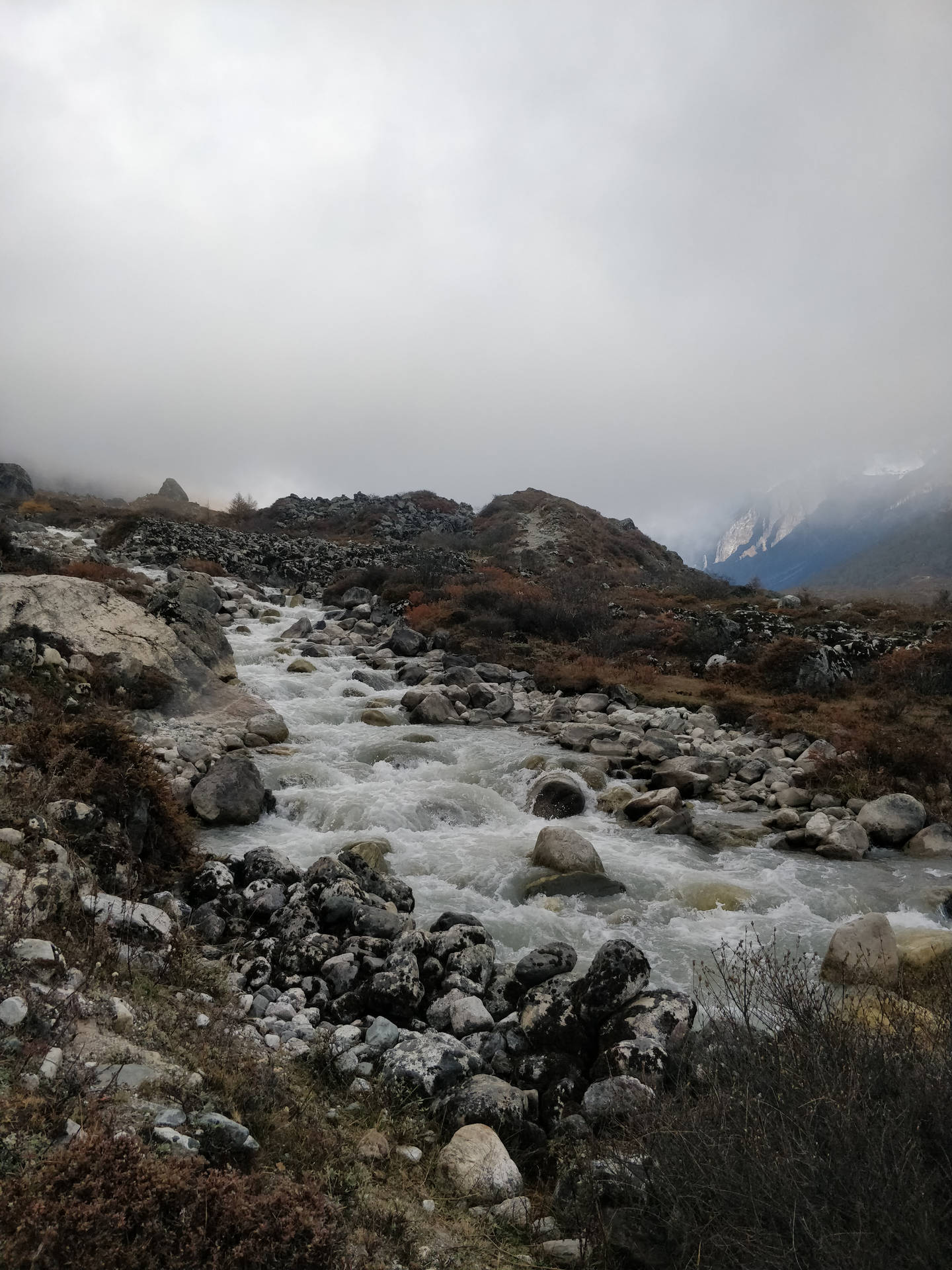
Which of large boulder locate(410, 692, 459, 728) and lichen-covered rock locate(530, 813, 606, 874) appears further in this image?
large boulder locate(410, 692, 459, 728)

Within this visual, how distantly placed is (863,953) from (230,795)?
7.66 meters

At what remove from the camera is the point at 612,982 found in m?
5.26

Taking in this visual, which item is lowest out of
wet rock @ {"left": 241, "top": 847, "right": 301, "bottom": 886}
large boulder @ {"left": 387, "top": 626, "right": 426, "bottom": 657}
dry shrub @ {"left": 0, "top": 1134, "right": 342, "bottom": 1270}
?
wet rock @ {"left": 241, "top": 847, "right": 301, "bottom": 886}

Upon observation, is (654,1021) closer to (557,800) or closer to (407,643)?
(557,800)

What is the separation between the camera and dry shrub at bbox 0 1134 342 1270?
2150mm

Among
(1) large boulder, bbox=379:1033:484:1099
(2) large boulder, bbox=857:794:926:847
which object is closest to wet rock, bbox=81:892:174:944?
(1) large boulder, bbox=379:1033:484:1099

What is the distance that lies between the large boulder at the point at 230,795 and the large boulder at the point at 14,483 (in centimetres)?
4536

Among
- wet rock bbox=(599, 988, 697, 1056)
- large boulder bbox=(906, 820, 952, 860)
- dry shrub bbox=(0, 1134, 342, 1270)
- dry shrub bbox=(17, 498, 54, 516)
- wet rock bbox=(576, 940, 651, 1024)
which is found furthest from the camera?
dry shrub bbox=(17, 498, 54, 516)

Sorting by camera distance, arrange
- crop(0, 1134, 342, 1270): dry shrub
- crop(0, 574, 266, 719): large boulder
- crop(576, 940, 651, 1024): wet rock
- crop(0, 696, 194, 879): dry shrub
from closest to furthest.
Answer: crop(0, 1134, 342, 1270): dry shrub < crop(576, 940, 651, 1024): wet rock < crop(0, 696, 194, 879): dry shrub < crop(0, 574, 266, 719): large boulder

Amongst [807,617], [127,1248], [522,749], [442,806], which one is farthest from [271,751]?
[807,617]

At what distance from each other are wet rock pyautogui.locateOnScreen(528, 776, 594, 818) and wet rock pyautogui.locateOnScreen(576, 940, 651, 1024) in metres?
5.44

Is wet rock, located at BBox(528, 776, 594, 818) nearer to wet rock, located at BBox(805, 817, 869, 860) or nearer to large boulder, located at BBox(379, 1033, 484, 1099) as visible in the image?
wet rock, located at BBox(805, 817, 869, 860)

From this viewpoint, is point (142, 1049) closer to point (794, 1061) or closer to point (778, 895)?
point (794, 1061)

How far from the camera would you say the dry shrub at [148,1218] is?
215 cm
